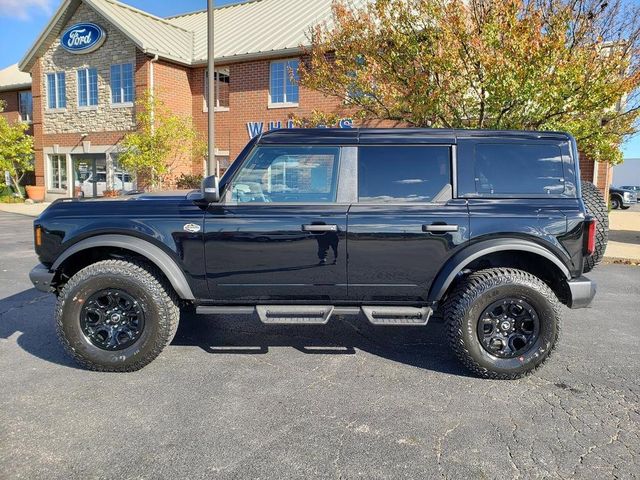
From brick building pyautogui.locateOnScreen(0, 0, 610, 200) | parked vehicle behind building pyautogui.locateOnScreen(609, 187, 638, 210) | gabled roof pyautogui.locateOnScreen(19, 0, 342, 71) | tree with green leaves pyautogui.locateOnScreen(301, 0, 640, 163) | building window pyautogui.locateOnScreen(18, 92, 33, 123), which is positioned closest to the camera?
tree with green leaves pyautogui.locateOnScreen(301, 0, 640, 163)

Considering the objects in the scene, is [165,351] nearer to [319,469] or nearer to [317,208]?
[317,208]

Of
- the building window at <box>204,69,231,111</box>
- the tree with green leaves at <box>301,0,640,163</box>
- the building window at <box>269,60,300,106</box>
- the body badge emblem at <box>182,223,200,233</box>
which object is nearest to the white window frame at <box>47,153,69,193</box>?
the building window at <box>204,69,231,111</box>

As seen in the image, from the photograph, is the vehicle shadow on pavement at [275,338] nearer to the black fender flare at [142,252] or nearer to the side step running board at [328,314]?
the side step running board at [328,314]

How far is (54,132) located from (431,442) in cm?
2329

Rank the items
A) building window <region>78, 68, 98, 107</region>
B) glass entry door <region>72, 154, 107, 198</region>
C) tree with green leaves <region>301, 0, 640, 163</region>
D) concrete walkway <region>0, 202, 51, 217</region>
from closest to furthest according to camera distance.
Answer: tree with green leaves <region>301, 0, 640, 163</region> → concrete walkway <region>0, 202, 51, 217</region> → building window <region>78, 68, 98, 107</region> → glass entry door <region>72, 154, 107, 198</region>

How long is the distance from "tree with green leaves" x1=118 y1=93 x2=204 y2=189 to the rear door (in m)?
13.7

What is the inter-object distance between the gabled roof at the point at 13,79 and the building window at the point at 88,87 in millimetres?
5693

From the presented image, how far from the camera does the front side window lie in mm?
4004

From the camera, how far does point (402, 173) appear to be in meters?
4.00

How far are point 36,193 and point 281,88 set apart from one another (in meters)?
13.2

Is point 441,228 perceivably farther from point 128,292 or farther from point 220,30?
point 220,30

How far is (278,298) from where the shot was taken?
4027mm

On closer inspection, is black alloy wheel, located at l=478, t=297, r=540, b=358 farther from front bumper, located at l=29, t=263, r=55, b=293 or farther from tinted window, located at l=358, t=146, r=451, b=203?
front bumper, located at l=29, t=263, r=55, b=293

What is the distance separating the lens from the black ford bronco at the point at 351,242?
3.85 metres
